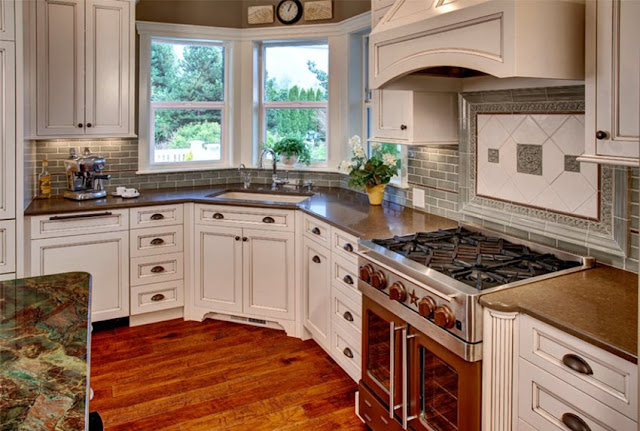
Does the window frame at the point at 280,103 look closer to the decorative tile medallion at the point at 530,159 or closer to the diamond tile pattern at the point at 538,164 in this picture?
the diamond tile pattern at the point at 538,164

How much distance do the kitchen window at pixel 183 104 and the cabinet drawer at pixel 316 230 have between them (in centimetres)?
148

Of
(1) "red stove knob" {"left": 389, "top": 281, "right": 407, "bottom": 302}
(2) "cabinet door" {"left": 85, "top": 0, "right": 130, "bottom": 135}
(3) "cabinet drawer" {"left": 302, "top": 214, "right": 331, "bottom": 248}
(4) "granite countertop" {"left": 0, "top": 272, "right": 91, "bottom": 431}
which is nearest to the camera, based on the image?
(4) "granite countertop" {"left": 0, "top": 272, "right": 91, "bottom": 431}

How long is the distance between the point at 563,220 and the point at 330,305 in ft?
4.85

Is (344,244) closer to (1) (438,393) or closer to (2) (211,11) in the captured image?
(1) (438,393)

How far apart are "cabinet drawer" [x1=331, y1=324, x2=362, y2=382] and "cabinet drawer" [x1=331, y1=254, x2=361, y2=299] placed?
258mm

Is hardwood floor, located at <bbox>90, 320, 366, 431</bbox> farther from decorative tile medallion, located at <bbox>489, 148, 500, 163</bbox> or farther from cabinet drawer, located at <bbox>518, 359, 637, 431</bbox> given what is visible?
decorative tile medallion, located at <bbox>489, 148, 500, 163</bbox>

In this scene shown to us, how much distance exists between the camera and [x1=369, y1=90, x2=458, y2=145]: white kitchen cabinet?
284cm

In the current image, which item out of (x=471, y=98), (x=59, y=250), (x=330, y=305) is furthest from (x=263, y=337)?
(x=471, y=98)

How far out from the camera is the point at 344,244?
2.97 metres

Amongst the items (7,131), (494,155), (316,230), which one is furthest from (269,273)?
(7,131)

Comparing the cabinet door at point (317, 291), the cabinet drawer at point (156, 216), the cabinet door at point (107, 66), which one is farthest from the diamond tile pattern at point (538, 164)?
the cabinet door at point (107, 66)

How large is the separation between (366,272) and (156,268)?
2030 mm

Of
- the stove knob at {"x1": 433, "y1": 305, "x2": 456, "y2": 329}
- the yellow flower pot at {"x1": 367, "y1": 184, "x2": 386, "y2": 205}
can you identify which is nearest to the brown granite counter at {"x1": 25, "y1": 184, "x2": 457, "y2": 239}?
the yellow flower pot at {"x1": 367, "y1": 184, "x2": 386, "y2": 205}

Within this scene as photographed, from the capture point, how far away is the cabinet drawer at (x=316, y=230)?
10.5 feet
